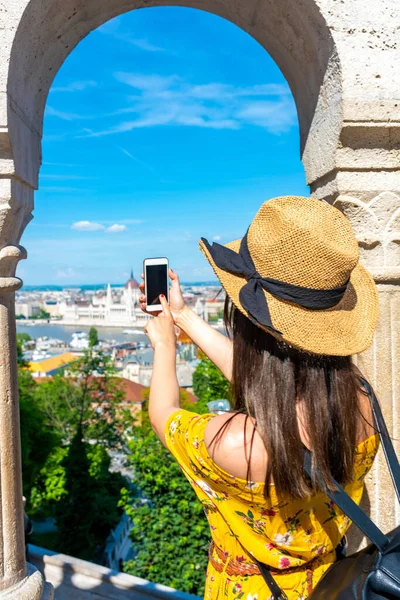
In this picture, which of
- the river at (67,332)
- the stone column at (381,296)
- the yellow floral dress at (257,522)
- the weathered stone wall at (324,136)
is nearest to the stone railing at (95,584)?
the weathered stone wall at (324,136)

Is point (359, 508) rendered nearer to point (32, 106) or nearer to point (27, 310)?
point (32, 106)

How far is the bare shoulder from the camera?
111cm

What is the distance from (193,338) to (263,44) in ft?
5.07

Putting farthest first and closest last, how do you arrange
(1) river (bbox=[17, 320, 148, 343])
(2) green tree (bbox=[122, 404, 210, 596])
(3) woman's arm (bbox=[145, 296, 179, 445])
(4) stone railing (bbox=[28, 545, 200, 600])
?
(1) river (bbox=[17, 320, 148, 343])
(2) green tree (bbox=[122, 404, 210, 596])
(4) stone railing (bbox=[28, 545, 200, 600])
(3) woman's arm (bbox=[145, 296, 179, 445])

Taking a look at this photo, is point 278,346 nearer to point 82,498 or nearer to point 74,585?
point 74,585

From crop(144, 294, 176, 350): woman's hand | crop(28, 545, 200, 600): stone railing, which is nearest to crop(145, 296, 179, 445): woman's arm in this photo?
crop(144, 294, 176, 350): woman's hand

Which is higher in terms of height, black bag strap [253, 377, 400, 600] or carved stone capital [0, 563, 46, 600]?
black bag strap [253, 377, 400, 600]

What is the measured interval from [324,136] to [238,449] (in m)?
1.36

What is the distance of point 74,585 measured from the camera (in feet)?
11.3

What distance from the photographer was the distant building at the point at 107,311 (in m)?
111

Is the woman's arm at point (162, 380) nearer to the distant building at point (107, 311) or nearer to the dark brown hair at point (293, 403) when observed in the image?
the dark brown hair at point (293, 403)

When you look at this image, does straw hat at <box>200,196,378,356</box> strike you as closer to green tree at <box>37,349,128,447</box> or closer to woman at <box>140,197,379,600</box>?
woman at <box>140,197,379,600</box>

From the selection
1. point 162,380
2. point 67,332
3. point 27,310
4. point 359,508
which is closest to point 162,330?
point 162,380

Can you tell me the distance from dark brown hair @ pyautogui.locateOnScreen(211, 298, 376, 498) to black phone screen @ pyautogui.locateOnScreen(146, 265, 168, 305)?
523mm
